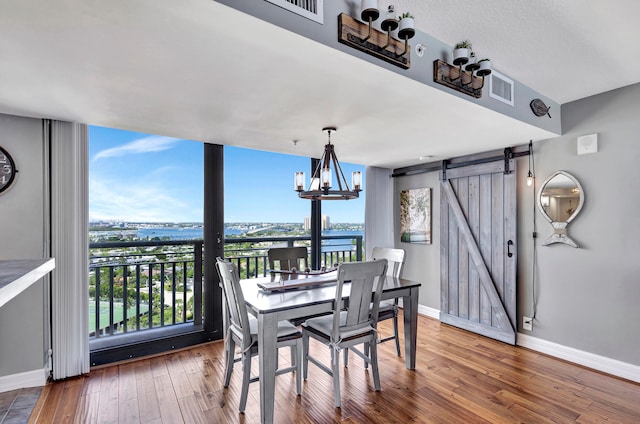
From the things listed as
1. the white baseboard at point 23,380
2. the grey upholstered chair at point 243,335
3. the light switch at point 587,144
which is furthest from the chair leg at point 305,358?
the light switch at point 587,144

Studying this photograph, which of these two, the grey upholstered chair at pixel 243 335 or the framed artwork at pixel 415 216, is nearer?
the grey upholstered chair at pixel 243 335

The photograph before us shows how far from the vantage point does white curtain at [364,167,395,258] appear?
4.70 meters

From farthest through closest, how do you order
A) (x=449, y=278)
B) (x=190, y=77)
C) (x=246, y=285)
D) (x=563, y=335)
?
(x=449, y=278)
(x=563, y=335)
(x=246, y=285)
(x=190, y=77)

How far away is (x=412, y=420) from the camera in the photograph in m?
2.18

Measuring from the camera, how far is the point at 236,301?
2.28 meters

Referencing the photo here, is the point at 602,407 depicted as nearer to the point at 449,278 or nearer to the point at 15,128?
the point at 449,278

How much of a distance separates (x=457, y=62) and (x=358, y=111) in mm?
741

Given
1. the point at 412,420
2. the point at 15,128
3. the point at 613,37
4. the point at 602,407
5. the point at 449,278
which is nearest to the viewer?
the point at 613,37

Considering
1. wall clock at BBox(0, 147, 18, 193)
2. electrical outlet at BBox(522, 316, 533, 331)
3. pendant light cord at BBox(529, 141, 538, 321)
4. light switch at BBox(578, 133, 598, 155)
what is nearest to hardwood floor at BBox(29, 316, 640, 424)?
electrical outlet at BBox(522, 316, 533, 331)

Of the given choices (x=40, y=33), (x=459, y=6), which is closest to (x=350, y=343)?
(x=459, y=6)

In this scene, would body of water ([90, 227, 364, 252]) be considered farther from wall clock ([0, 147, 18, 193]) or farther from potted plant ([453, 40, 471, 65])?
potted plant ([453, 40, 471, 65])

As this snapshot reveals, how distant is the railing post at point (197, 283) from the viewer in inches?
146

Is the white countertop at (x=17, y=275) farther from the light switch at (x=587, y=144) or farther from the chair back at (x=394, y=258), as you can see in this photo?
the light switch at (x=587, y=144)

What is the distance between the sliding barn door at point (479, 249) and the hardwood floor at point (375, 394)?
590 mm
